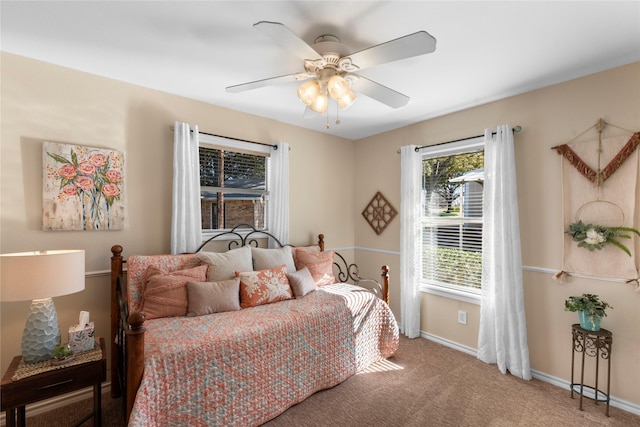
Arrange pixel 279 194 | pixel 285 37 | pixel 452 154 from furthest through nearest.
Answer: pixel 279 194 → pixel 452 154 → pixel 285 37

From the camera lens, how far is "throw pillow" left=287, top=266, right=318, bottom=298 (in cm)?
286

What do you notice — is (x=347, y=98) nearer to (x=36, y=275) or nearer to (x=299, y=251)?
(x=299, y=251)

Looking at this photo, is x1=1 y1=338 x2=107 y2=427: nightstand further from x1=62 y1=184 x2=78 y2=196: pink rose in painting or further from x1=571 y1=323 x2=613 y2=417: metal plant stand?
x1=571 y1=323 x2=613 y2=417: metal plant stand

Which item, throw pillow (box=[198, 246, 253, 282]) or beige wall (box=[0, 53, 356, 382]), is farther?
throw pillow (box=[198, 246, 253, 282])

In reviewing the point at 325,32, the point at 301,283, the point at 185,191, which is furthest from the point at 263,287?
the point at 325,32

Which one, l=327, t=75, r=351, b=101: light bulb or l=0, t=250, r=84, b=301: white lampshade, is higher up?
l=327, t=75, r=351, b=101: light bulb

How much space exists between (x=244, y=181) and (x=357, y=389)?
2360 mm

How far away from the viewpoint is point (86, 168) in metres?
2.40

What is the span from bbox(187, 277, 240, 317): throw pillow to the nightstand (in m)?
0.63

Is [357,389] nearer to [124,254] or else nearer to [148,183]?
[124,254]

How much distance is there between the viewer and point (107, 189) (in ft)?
8.20

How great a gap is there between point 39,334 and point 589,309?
375 cm

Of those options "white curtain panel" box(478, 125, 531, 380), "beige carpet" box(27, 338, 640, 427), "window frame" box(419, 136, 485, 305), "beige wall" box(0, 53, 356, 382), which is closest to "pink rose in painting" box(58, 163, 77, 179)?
"beige wall" box(0, 53, 356, 382)

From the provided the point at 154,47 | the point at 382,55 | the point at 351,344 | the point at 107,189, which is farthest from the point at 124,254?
the point at 382,55
